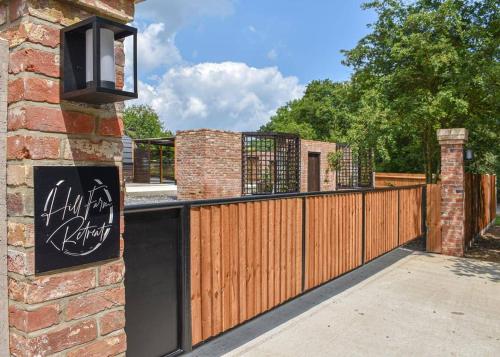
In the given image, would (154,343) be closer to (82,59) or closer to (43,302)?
(43,302)

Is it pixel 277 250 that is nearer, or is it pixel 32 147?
pixel 32 147

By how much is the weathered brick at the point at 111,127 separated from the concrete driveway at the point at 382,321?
6.92 feet

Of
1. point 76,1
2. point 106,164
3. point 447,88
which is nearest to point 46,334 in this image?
point 106,164

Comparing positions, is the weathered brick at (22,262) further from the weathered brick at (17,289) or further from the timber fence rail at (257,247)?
the timber fence rail at (257,247)

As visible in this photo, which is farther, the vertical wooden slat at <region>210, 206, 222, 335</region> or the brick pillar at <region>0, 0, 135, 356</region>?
the vertical wooden slat at <region>210, 206, 222, 335</region>

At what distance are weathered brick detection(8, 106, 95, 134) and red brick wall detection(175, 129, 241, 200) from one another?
11009mm

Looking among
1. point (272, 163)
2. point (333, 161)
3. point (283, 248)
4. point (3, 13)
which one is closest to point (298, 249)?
point (283, 248)

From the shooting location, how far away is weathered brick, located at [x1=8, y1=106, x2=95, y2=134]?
1.57m

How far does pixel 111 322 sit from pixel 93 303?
16 centimetres

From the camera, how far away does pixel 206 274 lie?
307cm

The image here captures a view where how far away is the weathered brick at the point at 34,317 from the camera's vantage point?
1591 millimetres

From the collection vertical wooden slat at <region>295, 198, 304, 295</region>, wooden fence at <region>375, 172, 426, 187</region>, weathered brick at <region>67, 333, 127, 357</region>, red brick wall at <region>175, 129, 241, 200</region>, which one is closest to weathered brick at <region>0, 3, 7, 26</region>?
weathered brick at <region>67, 333, 127, 357</region>

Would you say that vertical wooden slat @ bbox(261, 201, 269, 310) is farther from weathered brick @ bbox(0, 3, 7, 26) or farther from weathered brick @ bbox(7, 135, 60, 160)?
weathered brick @ bbox(0, 3, 7, 26)

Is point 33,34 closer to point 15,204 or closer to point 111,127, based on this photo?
point 111,127
